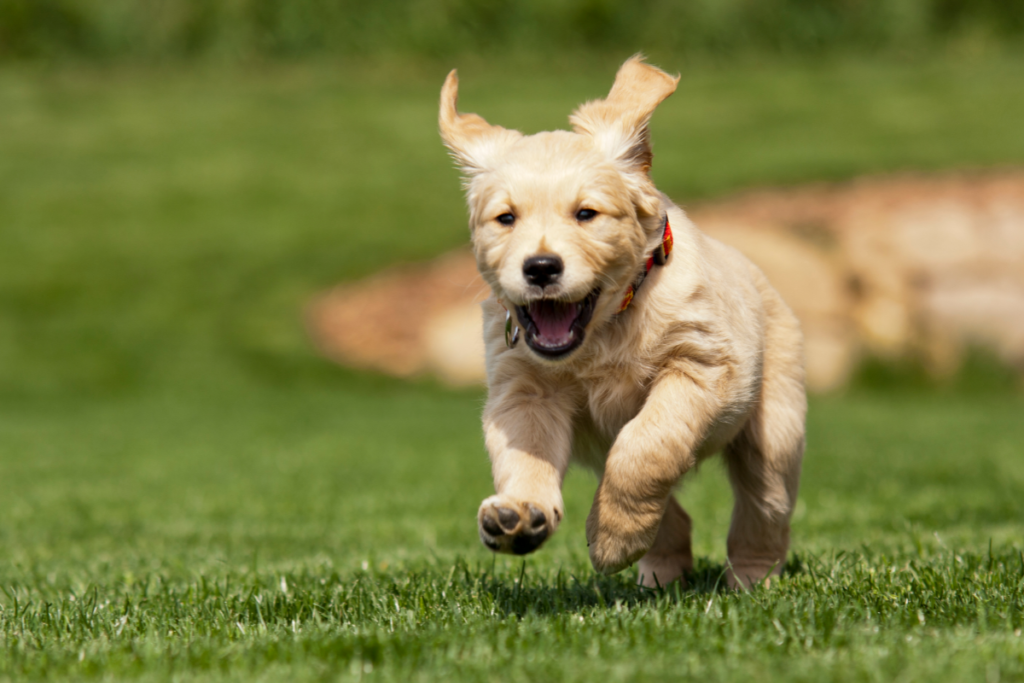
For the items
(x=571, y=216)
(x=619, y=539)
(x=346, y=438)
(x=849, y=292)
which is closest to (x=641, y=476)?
(x=619, y=539)

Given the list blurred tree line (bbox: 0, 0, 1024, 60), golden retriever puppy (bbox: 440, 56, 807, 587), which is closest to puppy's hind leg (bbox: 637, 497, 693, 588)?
golden retriever puppy (bbox: 440, 56, 807, 587)

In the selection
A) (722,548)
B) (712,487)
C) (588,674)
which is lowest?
(588,674)

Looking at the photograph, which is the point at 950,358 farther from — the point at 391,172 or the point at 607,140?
the point at 607,140

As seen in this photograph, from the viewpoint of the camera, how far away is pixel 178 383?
14242 millimetres

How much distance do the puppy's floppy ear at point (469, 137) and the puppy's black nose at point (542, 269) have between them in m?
0.58

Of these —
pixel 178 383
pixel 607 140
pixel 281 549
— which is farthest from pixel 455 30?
pixel 607 140

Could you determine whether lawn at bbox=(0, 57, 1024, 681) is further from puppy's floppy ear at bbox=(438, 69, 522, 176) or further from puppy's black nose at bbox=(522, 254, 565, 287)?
puppy's floppy ear at bbox=(438, 69, 522, 176)

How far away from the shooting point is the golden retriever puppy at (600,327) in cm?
326

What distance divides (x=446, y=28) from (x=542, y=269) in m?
21.8

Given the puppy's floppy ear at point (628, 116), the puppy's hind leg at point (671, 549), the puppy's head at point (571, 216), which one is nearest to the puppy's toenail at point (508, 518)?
the puppy's head at point (571, 216)

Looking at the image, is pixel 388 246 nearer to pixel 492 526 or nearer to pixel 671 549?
pixel 671 549

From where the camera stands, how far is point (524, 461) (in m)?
3.31

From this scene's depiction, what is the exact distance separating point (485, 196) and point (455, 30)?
21.5 metres

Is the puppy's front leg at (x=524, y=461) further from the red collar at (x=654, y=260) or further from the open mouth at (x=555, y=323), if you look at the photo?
the red collar at (x=654, y=260)
